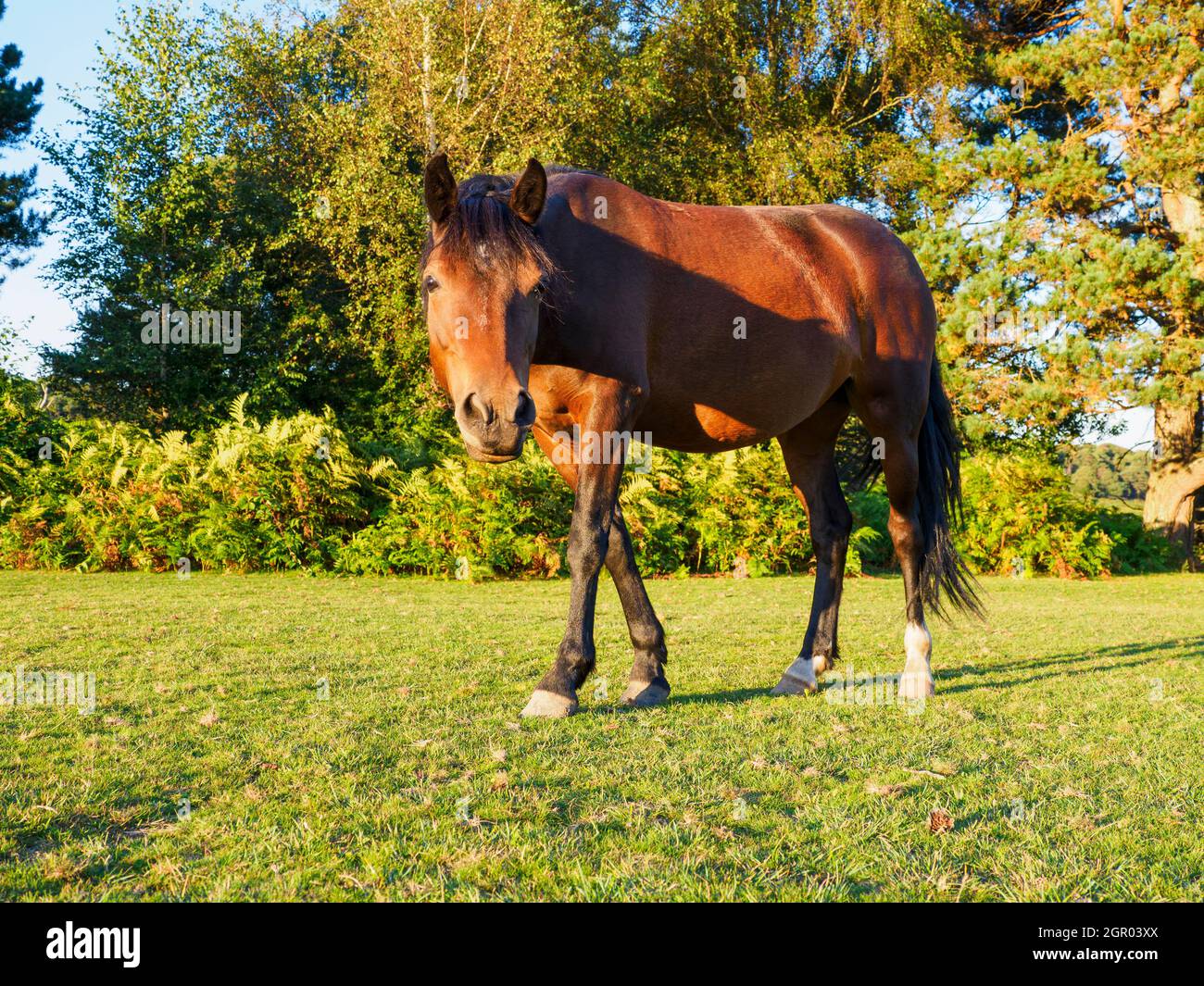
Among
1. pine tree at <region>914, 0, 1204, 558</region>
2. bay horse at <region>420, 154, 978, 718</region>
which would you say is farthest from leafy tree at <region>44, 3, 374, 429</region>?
bay horse at <region>420, 154, 978, 718</region>

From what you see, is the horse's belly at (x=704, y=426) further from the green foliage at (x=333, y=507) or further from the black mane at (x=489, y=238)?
the green foliage at (x=333, y=507)

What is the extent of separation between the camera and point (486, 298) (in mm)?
3781

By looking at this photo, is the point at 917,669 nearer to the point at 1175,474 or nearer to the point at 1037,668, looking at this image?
the point at 1037,668

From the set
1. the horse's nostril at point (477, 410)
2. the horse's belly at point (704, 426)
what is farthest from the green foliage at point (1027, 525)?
the horse's nostril at point (477, 410)

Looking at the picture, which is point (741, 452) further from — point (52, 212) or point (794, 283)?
point (52, 212)

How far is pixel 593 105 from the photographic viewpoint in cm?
2245

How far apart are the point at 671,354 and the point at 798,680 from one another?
81.1 inches

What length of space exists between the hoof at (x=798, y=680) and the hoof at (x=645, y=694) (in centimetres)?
77

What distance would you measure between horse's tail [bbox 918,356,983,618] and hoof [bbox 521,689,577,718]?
2708 mm

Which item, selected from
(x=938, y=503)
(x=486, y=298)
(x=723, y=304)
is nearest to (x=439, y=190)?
(x=486, y=298)

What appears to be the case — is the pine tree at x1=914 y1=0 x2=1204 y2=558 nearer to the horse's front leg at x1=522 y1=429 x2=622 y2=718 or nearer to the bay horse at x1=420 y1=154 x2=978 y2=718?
the bay horse at x1=420 y1=154 x2=978 y2=718

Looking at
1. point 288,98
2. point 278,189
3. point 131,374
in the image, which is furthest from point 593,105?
point 131,374

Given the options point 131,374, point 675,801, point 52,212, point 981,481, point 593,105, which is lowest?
point 675,801
